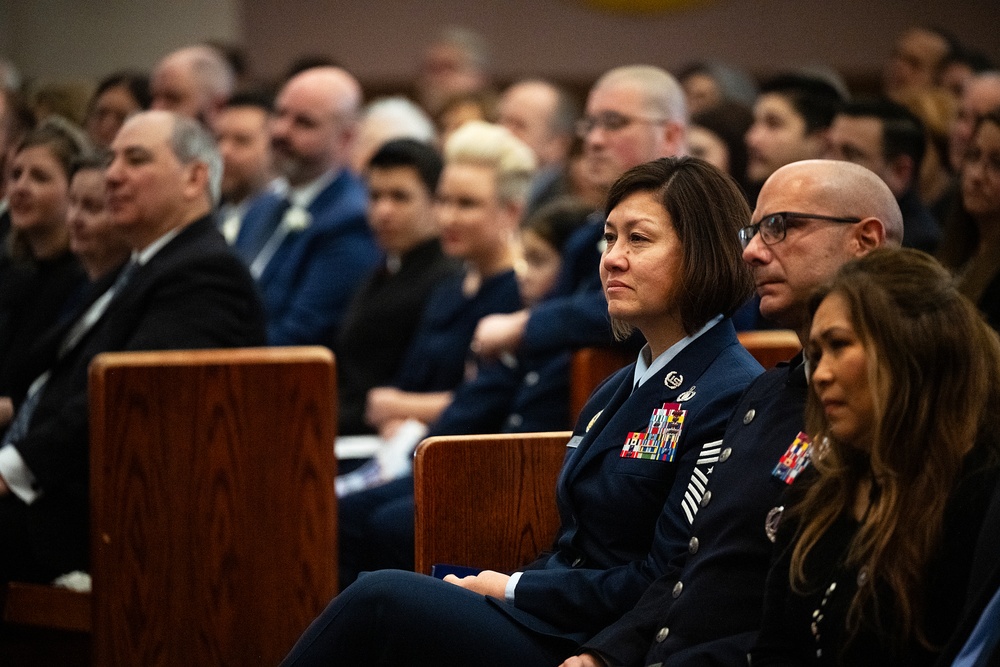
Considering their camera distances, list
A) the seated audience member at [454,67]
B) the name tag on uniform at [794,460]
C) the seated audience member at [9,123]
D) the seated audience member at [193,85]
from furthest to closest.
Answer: the seated audience member at [454,67]
the seated audience member at [193,85]
the seated audience member at [9,123]
the name tag on uniform at [794,460]

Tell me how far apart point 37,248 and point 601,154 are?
164cm

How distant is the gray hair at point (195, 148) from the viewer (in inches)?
134

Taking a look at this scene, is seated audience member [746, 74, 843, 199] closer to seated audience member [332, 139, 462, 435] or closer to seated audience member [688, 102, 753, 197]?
seated audience member [688, 102, 753, 197]

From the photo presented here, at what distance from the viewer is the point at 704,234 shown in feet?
6.89

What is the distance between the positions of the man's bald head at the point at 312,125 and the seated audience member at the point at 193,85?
25.0 inches

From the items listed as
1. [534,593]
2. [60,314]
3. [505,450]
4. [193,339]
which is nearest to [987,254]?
[505,450]

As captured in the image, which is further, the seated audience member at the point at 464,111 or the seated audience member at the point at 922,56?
the seated audience member at the point at 464,111

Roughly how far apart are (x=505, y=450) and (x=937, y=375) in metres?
0.94

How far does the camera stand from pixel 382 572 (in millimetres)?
1994

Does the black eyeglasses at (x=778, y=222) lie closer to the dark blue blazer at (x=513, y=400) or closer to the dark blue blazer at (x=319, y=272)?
the dark blue blazer at (x=513, y=400)

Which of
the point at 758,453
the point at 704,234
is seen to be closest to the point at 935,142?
the point at 704,234

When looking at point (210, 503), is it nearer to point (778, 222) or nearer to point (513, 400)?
point (513, 400)

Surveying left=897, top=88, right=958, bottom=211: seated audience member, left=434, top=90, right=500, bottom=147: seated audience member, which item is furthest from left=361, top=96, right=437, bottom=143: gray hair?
left=897, top=88, right=958, bottom=211: seated audience member

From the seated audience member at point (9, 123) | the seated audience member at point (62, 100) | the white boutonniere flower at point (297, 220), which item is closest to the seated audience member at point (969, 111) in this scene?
the white boutonniere flower at point (297, 220)
